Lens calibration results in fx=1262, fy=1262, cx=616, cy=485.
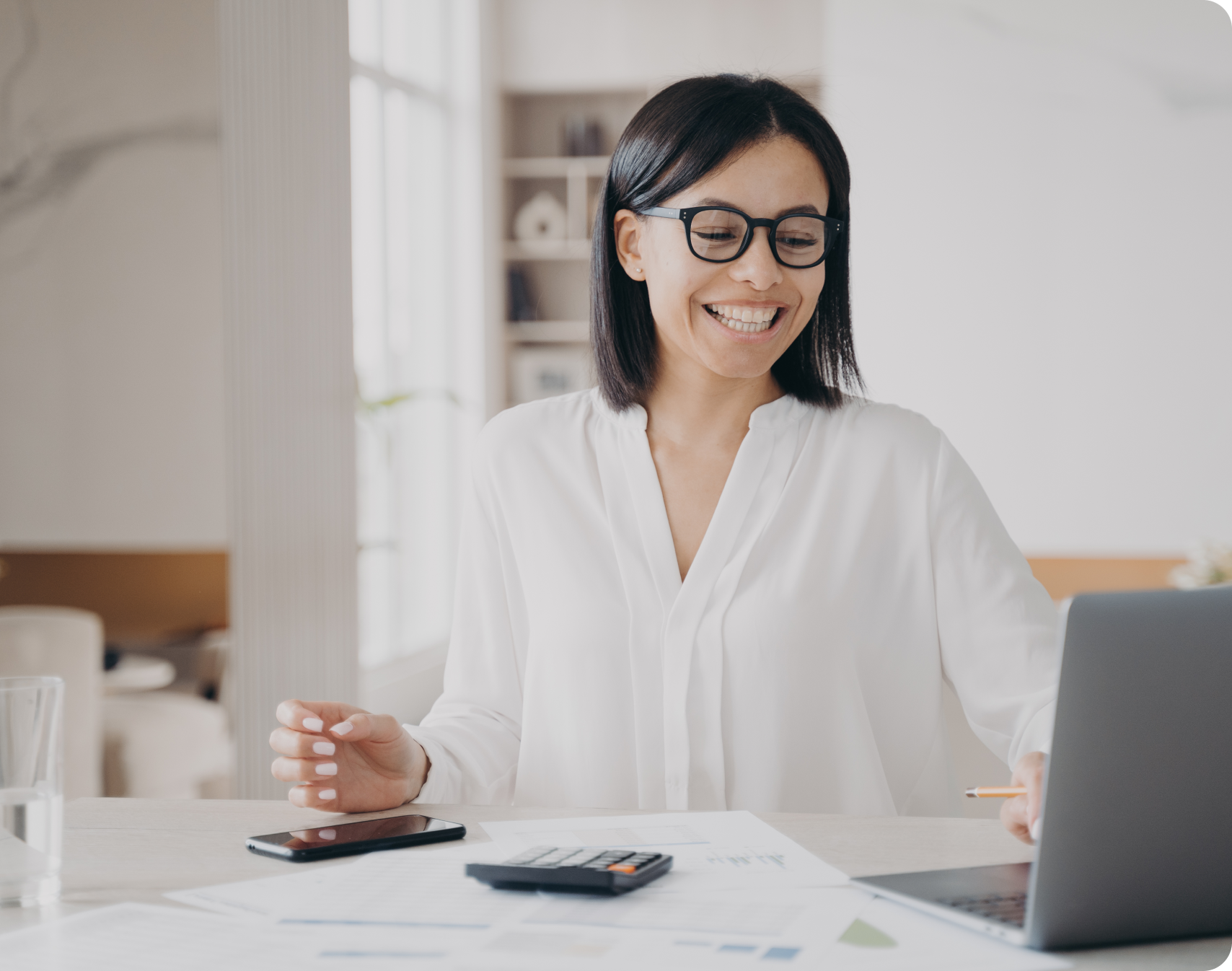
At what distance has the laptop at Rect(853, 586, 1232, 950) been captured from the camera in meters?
0.75

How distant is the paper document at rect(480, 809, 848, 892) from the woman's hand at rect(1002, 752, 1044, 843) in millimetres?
170

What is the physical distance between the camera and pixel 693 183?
4.82 feet

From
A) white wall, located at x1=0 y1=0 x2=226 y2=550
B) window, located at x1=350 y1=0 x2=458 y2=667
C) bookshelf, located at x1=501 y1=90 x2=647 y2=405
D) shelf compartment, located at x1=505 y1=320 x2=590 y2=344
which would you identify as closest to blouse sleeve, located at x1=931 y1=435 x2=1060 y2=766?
white wall, located at x1=0 y1=0 x2=226 y2=550

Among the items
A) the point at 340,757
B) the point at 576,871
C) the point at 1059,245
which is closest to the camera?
the point at 576,871

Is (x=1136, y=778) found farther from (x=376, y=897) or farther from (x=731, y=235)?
(x=731, y=235)

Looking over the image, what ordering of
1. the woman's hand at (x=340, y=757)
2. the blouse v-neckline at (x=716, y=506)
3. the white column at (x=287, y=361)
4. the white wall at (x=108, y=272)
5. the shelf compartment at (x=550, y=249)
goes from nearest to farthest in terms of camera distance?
the woman's hand at (x=340, y=757) → the blouse v-neckline at (x=716, y=506) → the white wall at (x=108, y=272) → the white column at (x=287, y=361) → the shelf compartment at (x=550, y=249)

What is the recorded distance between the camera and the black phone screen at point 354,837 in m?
1.04

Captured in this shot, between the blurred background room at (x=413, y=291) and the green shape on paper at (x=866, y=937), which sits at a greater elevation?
the blurred background room at (x=413, y=291)

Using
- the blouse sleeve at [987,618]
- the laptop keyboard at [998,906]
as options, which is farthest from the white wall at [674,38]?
the laptop keyboard at [998,906]

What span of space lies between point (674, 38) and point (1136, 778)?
5.13 m

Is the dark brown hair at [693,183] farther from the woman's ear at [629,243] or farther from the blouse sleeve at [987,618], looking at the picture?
the blouse sleeve at [987,618]

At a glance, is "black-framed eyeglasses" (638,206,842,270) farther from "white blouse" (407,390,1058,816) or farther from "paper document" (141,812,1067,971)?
"paper document" (141,812,1067,971)

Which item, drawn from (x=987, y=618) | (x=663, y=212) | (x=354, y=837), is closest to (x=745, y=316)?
(x=663, y=212)

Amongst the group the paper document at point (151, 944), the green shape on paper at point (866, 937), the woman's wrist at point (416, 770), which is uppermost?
the green shape on paper at point (866, 937)
